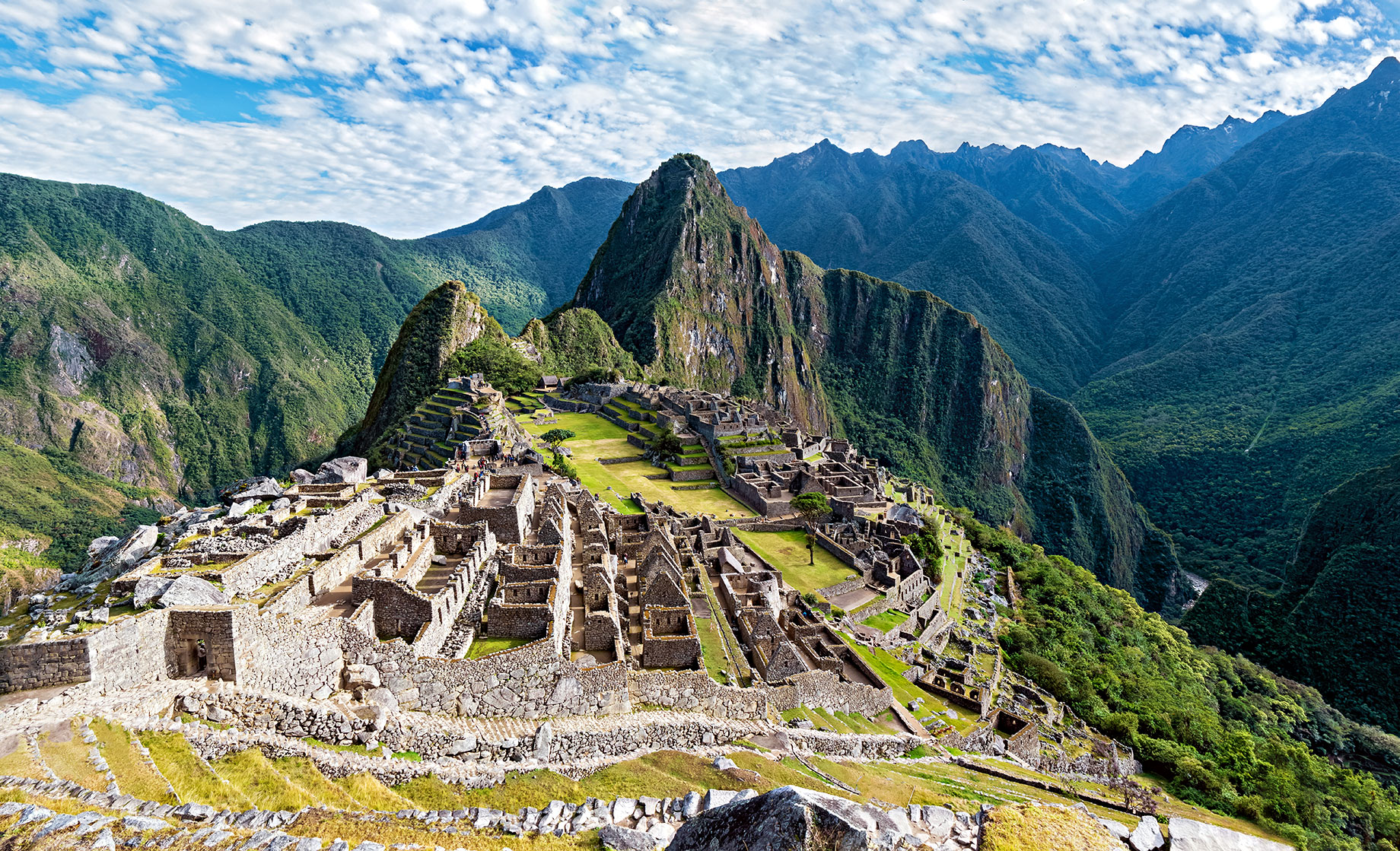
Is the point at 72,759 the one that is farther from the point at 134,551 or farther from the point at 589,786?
the point at 134,551

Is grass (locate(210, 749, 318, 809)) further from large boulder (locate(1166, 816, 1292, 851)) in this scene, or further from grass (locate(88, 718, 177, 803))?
large boulder (locate(1166, 816, 1292, 851))

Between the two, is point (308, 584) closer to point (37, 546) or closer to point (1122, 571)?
point (37, 546)

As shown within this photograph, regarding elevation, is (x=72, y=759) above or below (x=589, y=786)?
above

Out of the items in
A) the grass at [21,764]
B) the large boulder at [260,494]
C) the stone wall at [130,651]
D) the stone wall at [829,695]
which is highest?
the large boulder at [260,494]

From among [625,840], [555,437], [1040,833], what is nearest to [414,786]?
[625,840]

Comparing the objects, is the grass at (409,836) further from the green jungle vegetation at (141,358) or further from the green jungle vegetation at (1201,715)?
the green jungle vegetation at (141,358)

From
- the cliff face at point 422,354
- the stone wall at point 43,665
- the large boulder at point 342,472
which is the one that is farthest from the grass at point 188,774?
the cliff face at point 422,354
